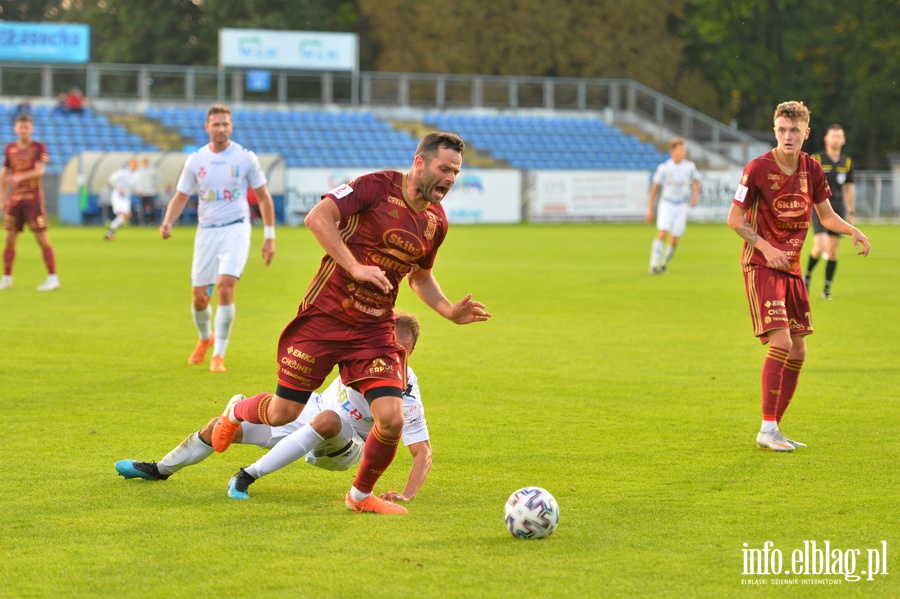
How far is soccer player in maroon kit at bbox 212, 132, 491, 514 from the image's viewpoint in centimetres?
592

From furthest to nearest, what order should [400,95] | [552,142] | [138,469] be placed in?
[552,142] → [400,95] → [138,469]

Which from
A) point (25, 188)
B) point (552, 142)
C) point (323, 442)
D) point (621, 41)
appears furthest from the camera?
point (621, 41)

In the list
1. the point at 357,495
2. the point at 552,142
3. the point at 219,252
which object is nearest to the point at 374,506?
the point at 357,495

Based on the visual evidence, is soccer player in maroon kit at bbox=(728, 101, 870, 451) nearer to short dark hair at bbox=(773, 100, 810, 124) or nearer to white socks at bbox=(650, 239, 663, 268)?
short dark hair at bbox=(773, 100, 810, 124)

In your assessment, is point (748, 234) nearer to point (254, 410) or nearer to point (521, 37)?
point (254, 410)

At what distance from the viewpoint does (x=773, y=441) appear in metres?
7.69

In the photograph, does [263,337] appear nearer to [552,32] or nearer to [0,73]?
[0,73]

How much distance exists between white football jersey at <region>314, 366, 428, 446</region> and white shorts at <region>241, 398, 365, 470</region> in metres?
0.05

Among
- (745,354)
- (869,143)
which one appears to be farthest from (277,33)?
(745,354)

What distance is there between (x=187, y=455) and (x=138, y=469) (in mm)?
321

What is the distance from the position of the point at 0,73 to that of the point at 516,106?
20704mm

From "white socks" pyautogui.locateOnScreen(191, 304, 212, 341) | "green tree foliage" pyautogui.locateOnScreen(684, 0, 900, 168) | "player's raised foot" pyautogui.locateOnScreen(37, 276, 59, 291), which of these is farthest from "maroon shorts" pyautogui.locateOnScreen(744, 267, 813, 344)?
"green tree foliage" pyautogui.locateOnScreen(684, 0, 900, 168)

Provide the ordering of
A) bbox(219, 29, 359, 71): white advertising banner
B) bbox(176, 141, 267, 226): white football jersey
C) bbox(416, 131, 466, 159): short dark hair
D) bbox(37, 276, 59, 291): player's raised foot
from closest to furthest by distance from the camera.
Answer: bbox(416, 131, 466, 159): short dark hair
bbox(176, 141, 267, 226): white football jersey
bbox(37, 276, 59, 291): player's raised foot
bbox(219, 29, 359, 71): white advertising banner

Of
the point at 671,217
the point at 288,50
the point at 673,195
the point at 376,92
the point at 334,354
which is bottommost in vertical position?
the point at 671,217
